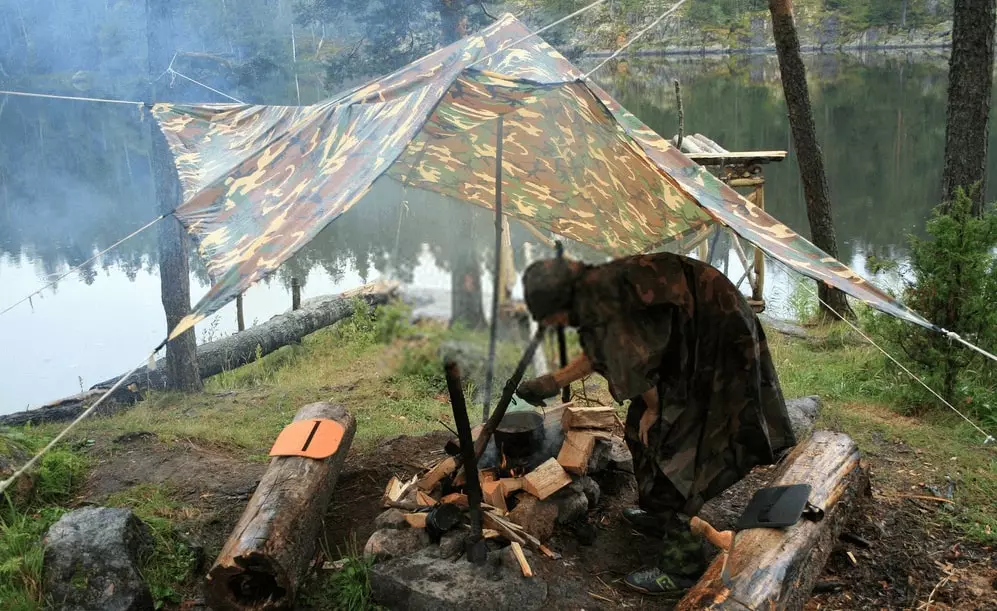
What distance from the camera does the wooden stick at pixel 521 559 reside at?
9.86 feet

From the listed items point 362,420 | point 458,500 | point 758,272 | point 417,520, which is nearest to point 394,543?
point 417,520

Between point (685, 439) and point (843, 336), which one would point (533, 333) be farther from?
point (843, 336)

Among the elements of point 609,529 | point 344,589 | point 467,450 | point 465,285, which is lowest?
point 609,529

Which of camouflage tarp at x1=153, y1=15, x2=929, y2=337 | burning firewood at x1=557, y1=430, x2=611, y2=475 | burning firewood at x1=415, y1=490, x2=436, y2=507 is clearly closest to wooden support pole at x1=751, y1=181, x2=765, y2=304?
camouflage tarp at x1=153, y1=15, x2=929, y2=337

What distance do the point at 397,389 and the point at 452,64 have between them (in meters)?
3.32

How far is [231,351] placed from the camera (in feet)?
25.8

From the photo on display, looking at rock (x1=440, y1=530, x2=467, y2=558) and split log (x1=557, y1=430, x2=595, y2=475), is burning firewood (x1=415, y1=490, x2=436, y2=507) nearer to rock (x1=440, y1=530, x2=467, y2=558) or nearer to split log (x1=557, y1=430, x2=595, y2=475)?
rock (x1=440, y1=530, x2=467, y2=558)

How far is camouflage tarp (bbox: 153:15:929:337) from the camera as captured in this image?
2.88m

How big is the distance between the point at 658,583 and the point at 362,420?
292 cm

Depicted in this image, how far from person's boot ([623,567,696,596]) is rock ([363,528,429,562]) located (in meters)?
0.89

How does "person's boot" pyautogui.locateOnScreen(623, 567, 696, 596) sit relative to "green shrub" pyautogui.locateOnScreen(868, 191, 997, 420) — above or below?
below

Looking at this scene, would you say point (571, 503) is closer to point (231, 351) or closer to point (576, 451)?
point (576, 451)

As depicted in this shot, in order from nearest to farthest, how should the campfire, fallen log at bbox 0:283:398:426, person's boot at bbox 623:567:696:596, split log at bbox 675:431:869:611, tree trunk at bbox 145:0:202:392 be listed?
split log at bbox 675:431:869:611
person's boot at bbox 623:567:696:596
the campfire
fallen log at bbox 0:283:398:426
tree trunk at bbox 145:0:202:392

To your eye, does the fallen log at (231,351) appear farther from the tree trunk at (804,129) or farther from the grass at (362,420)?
the tree trunk at (804,129)
